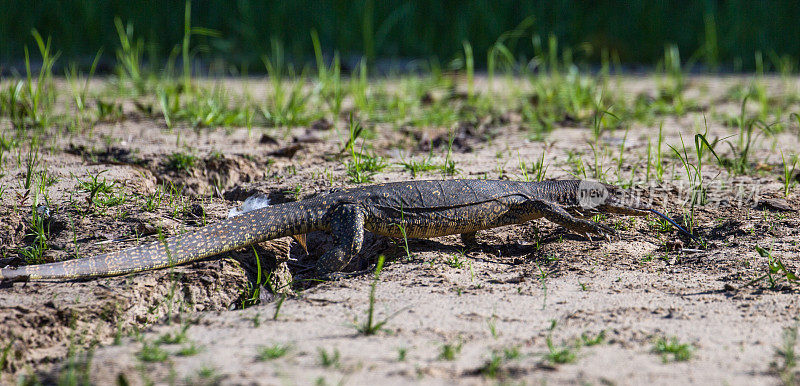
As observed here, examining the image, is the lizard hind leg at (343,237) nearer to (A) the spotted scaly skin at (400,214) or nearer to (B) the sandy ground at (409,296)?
(A) the spotted scaly skin at (400,214)

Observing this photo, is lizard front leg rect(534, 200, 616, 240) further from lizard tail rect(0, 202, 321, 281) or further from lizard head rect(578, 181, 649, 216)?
lizard tail rect(0, 202, 321, 281)

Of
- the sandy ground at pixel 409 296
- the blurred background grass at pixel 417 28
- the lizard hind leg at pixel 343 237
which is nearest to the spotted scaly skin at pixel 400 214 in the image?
the lizard hind leg at pixel 343 237

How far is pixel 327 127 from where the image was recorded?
6602 millimetres

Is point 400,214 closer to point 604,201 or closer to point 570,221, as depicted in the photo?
Answer: point 570,221

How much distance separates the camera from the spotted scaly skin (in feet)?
13.1

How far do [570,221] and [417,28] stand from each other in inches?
263

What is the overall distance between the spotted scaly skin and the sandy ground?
0.45 ft

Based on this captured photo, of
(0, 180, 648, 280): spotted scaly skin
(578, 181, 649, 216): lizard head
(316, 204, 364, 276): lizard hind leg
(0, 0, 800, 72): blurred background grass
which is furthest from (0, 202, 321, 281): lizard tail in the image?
(0, 0, 800, 72): blurred background grass

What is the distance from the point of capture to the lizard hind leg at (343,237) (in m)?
4.05

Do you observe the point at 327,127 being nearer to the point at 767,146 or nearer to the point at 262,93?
the point at 262,93

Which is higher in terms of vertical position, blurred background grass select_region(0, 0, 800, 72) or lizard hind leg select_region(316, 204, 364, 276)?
blurred background grass select_region(0, 0, 800, 72)

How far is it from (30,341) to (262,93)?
17.5 feet

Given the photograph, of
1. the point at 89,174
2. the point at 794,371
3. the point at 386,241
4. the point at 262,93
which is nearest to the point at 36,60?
the point at 262,93

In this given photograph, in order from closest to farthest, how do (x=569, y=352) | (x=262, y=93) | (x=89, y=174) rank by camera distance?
(x=569, y=352) < (x=89, y=174) < (x=262, y=93)
